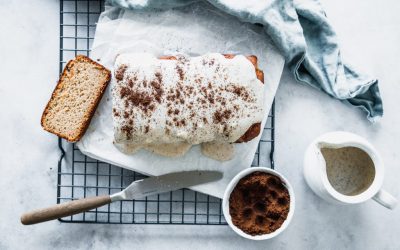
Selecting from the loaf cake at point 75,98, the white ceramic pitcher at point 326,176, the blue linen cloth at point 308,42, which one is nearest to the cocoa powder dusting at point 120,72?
the loaf cake at point 75,98

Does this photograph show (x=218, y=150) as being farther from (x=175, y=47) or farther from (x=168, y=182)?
(x=175, y=47)

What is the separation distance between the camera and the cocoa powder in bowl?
2.02 meters

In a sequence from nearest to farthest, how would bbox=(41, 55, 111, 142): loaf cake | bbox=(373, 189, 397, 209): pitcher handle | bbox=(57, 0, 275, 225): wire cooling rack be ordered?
bbox=(373, 189, 397, 209): pitcher handle
bbox=(41, 55, 111, 142): loaf cake
bbox=(57, 0, 275, 225): wire cooling rack

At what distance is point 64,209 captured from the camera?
80.3 inches

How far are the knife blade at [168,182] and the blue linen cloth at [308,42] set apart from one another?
0.64 metres

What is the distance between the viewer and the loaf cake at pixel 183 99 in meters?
1.99

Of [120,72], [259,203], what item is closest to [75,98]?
[120,72]

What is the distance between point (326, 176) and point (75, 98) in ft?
3.80

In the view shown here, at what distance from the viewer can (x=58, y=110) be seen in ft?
6.92

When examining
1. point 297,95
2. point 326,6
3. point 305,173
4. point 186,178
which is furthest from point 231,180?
point 326,6

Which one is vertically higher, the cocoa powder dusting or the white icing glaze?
the cocoa powder dusting

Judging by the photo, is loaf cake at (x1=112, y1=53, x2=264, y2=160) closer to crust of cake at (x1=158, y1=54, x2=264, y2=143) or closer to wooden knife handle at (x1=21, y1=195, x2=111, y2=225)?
crust of cake at (x1=158, y1=54, x2=264, y2=143)

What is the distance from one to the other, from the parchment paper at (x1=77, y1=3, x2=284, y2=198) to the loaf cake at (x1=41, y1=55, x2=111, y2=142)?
53mm

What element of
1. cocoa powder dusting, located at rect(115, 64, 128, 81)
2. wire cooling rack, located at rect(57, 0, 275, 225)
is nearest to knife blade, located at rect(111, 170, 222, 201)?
wire cooling rack, located at rect(57, 0, 275, 225)
